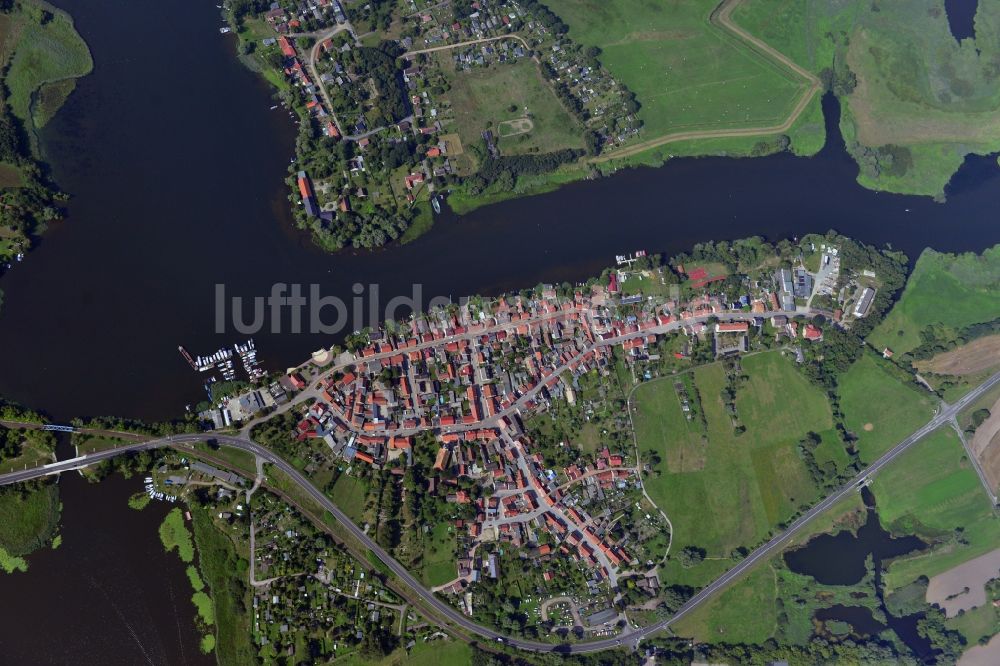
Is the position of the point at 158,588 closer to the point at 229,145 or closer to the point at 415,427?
the point at 415,427

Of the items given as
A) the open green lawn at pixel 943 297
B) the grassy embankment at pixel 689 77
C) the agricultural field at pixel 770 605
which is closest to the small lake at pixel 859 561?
the agricultural field at pixel 770 605

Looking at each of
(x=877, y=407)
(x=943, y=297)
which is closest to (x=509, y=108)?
(x=877, y=407)

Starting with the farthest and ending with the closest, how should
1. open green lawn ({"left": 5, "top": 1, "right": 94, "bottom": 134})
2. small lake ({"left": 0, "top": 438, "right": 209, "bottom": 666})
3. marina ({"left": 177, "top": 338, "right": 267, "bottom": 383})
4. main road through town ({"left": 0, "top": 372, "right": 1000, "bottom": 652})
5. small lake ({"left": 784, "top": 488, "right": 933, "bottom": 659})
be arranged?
small lake ({"left": 784, "top": 488, "right": 933, "bottom": 659}) → open green lawn ({"left": 5, "top": 1, "right": 94, "bottom": 134}) → marina ({"left": 177, "top": 338, "right": 267, "bottom": 383}) → main road through town ({"left": 0, "top": 372, "right": 1000, "bottom": 652}) → small lake ({"left": 0, "top": 438, "right": 209, "bottom": 666})

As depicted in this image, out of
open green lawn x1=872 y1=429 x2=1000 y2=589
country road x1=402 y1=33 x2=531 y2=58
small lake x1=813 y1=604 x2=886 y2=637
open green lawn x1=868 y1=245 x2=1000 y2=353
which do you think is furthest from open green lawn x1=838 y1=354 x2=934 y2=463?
country road x1=402 y1=33 x2=531 y2=58

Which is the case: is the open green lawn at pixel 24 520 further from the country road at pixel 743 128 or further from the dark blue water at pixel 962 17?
the dark blue water at pixel 962 17

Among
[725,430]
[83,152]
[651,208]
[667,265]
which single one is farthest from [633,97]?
[83,152]

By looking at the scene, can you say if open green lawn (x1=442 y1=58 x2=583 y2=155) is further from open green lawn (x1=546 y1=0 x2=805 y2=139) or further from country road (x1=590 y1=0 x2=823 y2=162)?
open green lawn (x1=546 y1=0 x2=805 y2=139)
